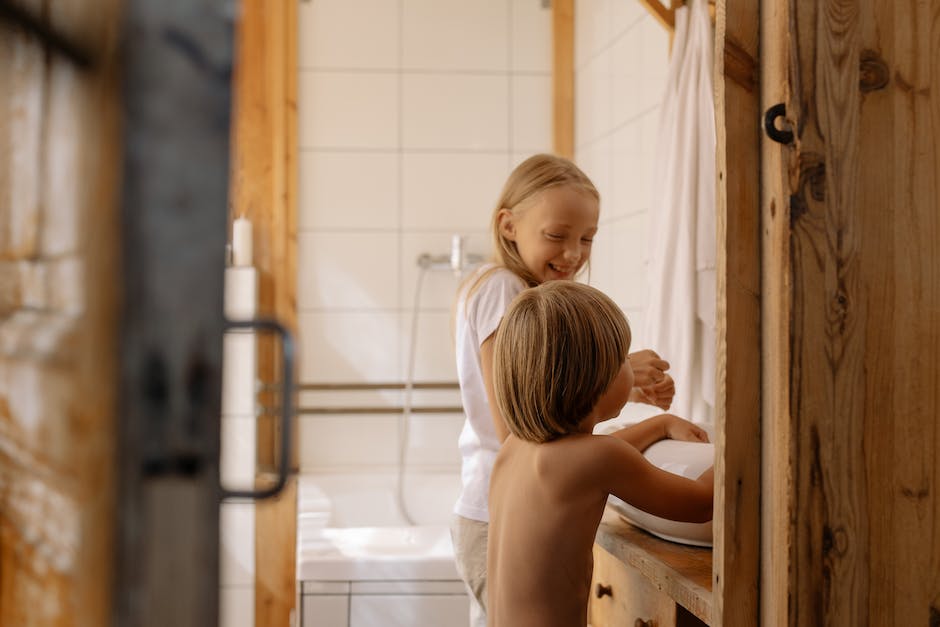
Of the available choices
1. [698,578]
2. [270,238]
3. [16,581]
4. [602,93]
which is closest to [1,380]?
[16,581]

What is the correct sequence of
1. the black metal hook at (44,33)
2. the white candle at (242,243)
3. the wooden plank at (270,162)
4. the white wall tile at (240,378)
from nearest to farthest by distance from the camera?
the black metal hook at (44,33) < the white wall tile at (240,378) < the white candle at (242,243) < the wooden plank at (270,162)

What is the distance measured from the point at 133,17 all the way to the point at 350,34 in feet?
10.4

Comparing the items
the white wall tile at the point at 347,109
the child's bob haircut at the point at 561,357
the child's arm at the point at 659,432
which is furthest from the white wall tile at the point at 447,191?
the child's bob haircut at the point at 561,357

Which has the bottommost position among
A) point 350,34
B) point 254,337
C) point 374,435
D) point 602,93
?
point 374,435

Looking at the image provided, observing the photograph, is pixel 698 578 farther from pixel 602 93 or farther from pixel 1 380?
pixel 602 93

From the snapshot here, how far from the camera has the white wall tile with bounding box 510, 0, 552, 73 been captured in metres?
3.36

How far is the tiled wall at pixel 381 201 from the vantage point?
10.8 ft

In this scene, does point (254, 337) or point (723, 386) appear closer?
point (723, 386)

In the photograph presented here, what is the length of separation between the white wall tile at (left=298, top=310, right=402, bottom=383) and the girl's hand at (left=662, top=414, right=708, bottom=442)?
6.99ft

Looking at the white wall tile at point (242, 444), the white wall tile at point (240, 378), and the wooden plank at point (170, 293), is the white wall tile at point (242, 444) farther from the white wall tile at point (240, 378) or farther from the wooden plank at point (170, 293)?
the wooden plank at point (170, 293)

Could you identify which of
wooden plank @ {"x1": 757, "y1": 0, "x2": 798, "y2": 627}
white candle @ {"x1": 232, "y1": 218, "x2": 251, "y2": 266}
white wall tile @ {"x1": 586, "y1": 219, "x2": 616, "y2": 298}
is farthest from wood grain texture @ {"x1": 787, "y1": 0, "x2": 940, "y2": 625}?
white candle @ {"x1": 232, "y1": 218, "x2": 251, "y2": 266}

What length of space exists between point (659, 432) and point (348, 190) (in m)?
2.25

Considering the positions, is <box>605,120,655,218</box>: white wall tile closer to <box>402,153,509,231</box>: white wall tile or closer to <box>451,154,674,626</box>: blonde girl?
<box>402,153,509,231</box>: white wall tile

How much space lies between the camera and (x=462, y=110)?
3.35 meters
